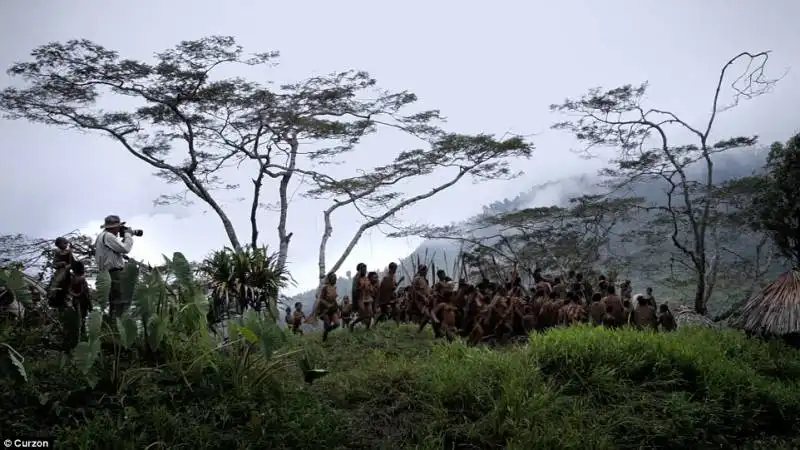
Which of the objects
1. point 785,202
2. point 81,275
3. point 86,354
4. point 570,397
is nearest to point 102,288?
point 86,354

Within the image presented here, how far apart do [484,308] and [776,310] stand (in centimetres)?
539

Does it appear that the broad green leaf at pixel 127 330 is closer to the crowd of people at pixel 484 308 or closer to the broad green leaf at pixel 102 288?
the broad green leaf at pixel 102 288

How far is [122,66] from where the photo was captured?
715 inches

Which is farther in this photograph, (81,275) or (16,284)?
(81,275)

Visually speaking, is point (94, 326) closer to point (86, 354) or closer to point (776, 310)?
point (86, 354)

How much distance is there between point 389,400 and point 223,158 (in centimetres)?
1601

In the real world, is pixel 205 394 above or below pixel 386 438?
above

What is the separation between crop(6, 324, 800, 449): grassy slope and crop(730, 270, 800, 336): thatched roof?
1.81 m

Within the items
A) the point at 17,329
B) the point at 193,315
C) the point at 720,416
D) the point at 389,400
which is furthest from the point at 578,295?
the point at 17,329

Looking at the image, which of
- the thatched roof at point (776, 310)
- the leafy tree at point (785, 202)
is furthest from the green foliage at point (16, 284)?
the leafy tree at point (785, 202)

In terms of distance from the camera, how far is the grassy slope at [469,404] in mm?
6961

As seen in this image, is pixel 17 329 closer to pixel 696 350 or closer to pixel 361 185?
pixel 696 350

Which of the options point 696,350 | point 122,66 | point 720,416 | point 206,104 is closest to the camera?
point 720,416

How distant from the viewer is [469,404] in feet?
26.4
